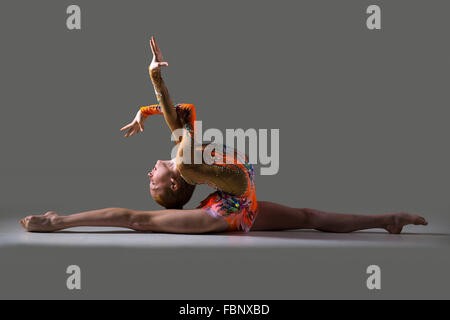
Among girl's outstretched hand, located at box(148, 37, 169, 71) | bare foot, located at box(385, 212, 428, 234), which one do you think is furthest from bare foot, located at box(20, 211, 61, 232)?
bare foot, located at box(385, 212, 428, 234)

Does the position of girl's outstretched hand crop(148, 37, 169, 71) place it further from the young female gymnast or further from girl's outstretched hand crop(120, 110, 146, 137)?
girl's outstretched hand crop(120, 110, 146, 137)

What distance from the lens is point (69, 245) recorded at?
4391 mm

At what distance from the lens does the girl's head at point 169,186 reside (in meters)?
5.12

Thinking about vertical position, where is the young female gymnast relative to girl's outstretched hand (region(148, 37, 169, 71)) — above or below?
below

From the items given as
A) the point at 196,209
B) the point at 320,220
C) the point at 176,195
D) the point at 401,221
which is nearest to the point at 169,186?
the point at 176,195

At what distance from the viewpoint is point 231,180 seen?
4.97 metres

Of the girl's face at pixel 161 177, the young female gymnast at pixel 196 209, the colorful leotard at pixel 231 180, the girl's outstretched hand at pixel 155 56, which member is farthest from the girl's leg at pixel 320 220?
the girl's outstretched hand at pixel 155 56

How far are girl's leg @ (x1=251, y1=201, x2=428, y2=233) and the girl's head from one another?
1.85 feet


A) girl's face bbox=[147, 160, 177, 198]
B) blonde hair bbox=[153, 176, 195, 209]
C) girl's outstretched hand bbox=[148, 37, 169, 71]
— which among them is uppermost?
girl's outstretched hand bbox=[148, 37, 169, 71]

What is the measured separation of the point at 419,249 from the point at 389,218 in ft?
2.73

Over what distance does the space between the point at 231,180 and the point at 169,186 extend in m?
0.47

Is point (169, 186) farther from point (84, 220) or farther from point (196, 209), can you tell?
point (84, 220)

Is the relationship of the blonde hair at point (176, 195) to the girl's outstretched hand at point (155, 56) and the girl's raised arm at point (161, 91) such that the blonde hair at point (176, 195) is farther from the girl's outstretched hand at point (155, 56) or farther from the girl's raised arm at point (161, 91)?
the girl's outstretched hand at point (155, 56)

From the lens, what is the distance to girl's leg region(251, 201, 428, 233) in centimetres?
520
